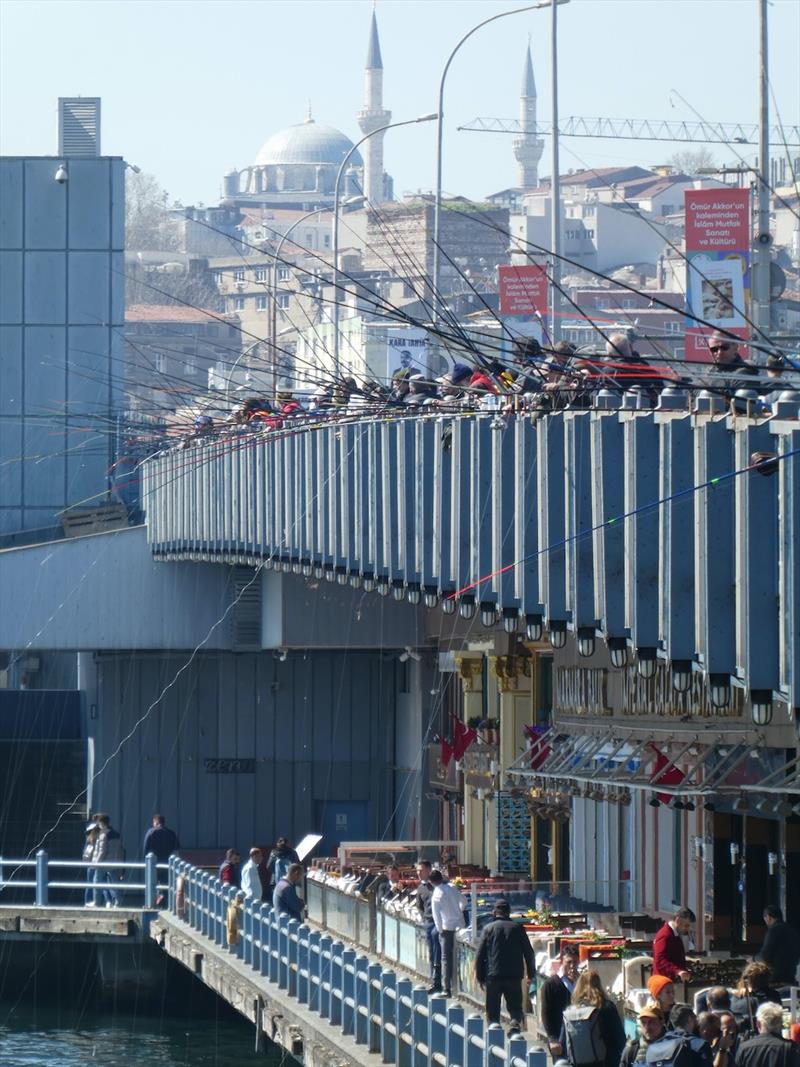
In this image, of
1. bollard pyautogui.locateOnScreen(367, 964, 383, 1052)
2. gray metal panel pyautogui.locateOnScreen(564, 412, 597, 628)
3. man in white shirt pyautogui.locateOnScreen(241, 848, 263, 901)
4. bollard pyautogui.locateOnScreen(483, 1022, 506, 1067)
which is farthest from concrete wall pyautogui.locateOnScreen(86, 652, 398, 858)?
bollard pyautogui.locateOnScreen(483, 1022, 506, 1067)

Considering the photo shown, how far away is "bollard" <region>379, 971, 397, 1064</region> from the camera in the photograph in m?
19.9

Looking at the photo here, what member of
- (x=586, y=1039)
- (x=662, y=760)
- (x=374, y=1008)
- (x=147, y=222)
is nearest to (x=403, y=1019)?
(x=374, y=1008)

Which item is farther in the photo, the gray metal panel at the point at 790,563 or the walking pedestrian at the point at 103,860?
the walking pedestrian at the point at 103,860

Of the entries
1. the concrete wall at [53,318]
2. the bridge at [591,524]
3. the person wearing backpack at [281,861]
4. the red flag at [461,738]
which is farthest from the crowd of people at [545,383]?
the concrete wall at [53,318]

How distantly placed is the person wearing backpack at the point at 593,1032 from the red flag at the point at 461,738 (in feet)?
62.7

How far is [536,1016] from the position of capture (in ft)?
65.0

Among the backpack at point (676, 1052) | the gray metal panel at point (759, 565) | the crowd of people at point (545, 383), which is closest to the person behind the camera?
the crowd of people at point (545, 383)

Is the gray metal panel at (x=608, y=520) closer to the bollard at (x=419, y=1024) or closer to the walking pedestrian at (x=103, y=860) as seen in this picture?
the bollard at (x=419, y=1024)

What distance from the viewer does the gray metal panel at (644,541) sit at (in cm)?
1664

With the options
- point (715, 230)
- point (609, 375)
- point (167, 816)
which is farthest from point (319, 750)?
point (609, 375)

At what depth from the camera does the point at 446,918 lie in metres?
22.1

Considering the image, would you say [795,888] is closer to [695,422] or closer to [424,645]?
[695,422]

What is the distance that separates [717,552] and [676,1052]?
329cm

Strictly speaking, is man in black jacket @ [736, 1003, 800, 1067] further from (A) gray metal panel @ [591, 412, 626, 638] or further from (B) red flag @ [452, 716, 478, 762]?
(B) red flag @ [452, 716, 478, 762]
